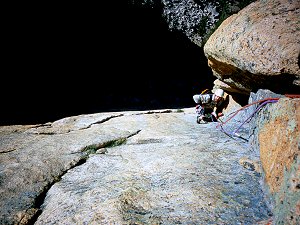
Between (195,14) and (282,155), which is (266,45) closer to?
(282,155)

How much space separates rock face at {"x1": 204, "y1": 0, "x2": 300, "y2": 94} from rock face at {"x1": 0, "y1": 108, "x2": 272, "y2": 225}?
861 millimetres

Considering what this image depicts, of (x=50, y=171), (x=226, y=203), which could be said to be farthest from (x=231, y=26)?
(x=50, y=171)

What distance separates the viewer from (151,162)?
253cm

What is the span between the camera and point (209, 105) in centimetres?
443

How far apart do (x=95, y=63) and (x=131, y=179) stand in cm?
1117

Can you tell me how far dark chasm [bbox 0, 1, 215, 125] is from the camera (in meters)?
9.40

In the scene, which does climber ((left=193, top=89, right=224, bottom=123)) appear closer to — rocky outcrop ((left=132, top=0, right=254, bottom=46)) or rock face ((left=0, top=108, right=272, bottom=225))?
rock face ((left=0, top=108, right=272, bottom=225))

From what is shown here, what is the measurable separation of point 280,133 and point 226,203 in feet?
2.46

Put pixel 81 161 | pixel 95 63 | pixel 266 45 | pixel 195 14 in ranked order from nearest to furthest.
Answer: pixel 266 45 < pixel 81 161 < pixel 195 14 < pixel 95 63

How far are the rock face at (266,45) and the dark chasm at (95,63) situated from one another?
24.7 feet

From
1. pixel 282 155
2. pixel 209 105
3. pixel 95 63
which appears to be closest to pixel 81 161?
pixel 282 155

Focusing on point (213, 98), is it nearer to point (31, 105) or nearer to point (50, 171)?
point (50, 171)

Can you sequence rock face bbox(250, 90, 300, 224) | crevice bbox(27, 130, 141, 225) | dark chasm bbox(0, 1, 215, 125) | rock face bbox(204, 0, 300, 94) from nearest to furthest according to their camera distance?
rock face bbox(250, 90, 300, 224) < crevice bbox(27, 130, 141, 225) < rock face bbox(204, 0, 300, 94) < dark chasm bbox(0, 1, 215, 125)

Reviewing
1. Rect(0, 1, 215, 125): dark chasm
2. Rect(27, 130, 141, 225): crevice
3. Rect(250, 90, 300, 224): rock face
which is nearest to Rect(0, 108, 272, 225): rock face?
Rect(27, 130, 141, 225): crevice
